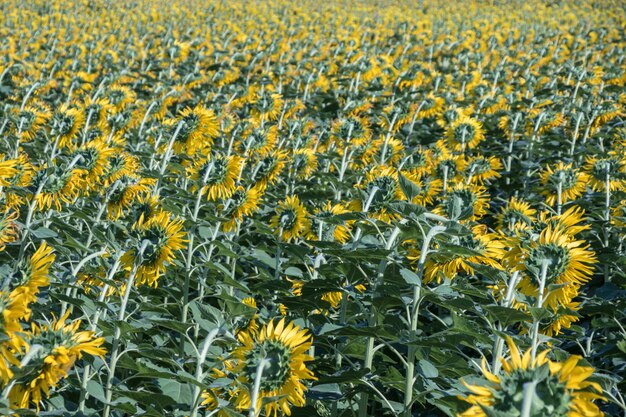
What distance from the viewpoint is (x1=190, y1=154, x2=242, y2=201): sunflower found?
13.4 ft

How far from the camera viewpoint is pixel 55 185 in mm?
3652

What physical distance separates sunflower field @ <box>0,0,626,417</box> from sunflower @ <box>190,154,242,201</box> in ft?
0.08

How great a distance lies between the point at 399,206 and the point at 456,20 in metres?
20.4

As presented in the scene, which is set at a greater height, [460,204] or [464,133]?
[460,204]

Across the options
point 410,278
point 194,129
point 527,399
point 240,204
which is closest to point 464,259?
point 410,278

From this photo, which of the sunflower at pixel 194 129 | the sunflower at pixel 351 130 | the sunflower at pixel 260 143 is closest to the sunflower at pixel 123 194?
the sunflower at pixel 194 129

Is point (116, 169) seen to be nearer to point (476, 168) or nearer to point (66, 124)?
point (66, 124)

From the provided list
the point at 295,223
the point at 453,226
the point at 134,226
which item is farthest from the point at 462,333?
the point at 295,223

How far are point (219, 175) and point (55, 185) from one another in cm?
96

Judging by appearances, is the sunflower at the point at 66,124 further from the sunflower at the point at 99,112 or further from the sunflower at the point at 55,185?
the sunflower at the point at 55,185

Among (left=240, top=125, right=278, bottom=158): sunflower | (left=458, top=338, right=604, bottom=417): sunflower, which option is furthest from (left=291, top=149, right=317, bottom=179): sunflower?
(left=458, top=338, right=604, bottom=417): sunflower

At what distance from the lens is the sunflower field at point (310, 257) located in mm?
2273

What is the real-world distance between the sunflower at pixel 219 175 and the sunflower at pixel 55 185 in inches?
27.8

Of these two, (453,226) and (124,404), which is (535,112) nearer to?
(453,226)
